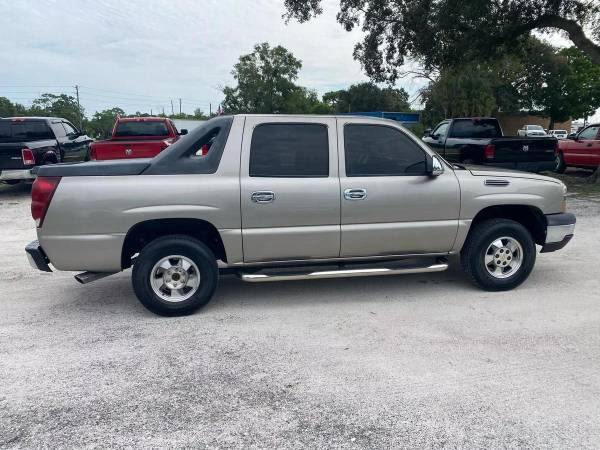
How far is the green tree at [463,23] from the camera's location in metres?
13.7

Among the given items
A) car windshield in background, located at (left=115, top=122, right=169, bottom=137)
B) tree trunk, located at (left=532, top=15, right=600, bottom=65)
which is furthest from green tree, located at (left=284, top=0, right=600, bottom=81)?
car windshield in background, located at (left=115, top=122, right=169, bottom=137)

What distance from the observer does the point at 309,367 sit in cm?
362

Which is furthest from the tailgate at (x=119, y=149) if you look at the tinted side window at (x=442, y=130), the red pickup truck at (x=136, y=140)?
the tinted side window at (x=442, y=130)

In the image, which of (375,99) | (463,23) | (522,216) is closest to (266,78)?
(375,99)

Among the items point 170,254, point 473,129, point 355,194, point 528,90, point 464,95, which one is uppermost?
point 528,90

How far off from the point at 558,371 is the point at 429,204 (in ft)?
6.35

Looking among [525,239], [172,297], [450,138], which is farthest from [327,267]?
[450,138]

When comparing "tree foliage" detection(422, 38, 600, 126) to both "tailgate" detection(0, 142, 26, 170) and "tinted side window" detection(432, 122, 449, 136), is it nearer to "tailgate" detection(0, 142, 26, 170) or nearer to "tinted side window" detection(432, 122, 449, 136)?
"tinted side window" detection(432, 122, 449, 136)

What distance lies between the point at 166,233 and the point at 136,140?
25.4ft

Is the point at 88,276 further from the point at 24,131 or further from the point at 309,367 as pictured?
the point at 24,131

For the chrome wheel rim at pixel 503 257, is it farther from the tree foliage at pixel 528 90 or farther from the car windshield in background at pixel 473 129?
the tree foliage at pixel 528 90

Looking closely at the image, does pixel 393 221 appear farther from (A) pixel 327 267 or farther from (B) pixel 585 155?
(B) pixel 585 155

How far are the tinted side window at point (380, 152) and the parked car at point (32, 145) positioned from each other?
8109mm

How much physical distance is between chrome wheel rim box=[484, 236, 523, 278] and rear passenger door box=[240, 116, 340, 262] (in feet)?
5.42
